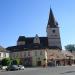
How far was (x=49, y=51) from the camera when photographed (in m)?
102

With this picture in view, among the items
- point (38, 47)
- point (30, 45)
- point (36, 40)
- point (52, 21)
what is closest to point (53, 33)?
point (52, 21)

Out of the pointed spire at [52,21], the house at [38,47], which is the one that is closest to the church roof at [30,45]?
the house at [38,47]

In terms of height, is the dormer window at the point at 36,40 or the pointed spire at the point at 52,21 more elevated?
the pointed spire at the point at 52,21

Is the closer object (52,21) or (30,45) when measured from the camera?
(30,45)

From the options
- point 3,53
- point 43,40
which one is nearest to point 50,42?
point 43,40

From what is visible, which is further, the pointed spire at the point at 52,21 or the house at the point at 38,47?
the pointed spire at the point at 52,21

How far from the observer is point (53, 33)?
110m

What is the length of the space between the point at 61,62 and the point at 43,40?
41.1ft

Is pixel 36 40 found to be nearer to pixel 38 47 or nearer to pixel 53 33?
pixel 53 33

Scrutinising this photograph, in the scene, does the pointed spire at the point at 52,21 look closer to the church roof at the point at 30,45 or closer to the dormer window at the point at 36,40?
the church roof at the point at 30,45

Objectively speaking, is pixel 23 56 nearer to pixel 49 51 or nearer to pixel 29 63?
pixel 29 63

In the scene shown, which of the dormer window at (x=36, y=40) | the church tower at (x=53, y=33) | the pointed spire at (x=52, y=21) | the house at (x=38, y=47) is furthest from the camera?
the pointed spire at (x=52, y=21)

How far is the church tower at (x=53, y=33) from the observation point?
355ft

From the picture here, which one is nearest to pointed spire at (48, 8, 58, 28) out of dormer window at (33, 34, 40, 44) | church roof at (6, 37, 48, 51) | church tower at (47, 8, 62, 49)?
church tower at (47, 8, 62, 49)
